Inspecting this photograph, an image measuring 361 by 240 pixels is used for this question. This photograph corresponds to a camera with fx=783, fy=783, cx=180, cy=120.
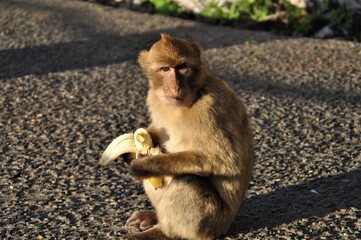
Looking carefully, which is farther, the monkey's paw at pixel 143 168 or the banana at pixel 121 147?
the banana at pixel 121 147

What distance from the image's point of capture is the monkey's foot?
4.01 metres

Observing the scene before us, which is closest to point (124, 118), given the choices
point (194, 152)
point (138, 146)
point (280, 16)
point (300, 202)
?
point (300, 202)

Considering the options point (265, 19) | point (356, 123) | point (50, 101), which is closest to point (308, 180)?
point (356, 123)

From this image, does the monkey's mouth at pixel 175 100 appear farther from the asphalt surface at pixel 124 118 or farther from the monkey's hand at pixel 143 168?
the asphalt surface at pixel 124 118

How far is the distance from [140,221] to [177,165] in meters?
0.56

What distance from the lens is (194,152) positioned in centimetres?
366

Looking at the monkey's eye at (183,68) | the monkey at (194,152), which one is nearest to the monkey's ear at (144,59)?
the monkey at (194,152)

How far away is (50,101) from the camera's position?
6363 mm

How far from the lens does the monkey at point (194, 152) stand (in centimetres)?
364

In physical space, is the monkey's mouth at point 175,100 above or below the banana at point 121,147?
above

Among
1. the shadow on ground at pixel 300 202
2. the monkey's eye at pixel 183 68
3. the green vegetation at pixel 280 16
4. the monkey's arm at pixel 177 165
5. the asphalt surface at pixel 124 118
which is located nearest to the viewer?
the monkey's arm at pixel 177 165

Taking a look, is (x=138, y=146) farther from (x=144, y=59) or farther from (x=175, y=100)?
(x=144, y=59)

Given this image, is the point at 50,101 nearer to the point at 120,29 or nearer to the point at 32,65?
the point at 32,65

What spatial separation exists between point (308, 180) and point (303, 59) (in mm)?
2900
